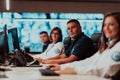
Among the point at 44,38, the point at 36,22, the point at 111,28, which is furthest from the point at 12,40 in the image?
the point at 36,22

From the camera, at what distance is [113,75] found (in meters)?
2.00

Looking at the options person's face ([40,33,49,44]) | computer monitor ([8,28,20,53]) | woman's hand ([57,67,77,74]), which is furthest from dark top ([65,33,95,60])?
person's face ([40,33,49,44])

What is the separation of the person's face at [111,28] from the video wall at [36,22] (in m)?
5.31

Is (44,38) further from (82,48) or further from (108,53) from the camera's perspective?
(108,53)

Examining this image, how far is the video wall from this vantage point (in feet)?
24.6

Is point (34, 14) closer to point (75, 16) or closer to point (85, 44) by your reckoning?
point (75, 16)

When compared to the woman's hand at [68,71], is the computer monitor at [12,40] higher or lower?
higher

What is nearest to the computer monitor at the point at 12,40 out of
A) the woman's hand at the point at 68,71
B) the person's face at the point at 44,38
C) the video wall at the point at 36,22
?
the woman's hand at the point at 68,71

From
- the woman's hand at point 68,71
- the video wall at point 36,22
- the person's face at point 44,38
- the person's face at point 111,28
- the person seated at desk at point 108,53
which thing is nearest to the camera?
the person seated at desk at point 108,53

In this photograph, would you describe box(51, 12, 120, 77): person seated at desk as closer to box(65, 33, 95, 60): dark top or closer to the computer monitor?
box(65, 33, 95, 60): dark top

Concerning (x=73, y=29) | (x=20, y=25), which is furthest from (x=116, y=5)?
(x=73, y=29)

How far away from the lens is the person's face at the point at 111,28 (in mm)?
2191

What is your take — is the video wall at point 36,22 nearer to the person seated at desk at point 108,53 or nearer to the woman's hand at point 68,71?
the woman's hand at point 68,71

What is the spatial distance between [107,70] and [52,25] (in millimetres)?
5729
